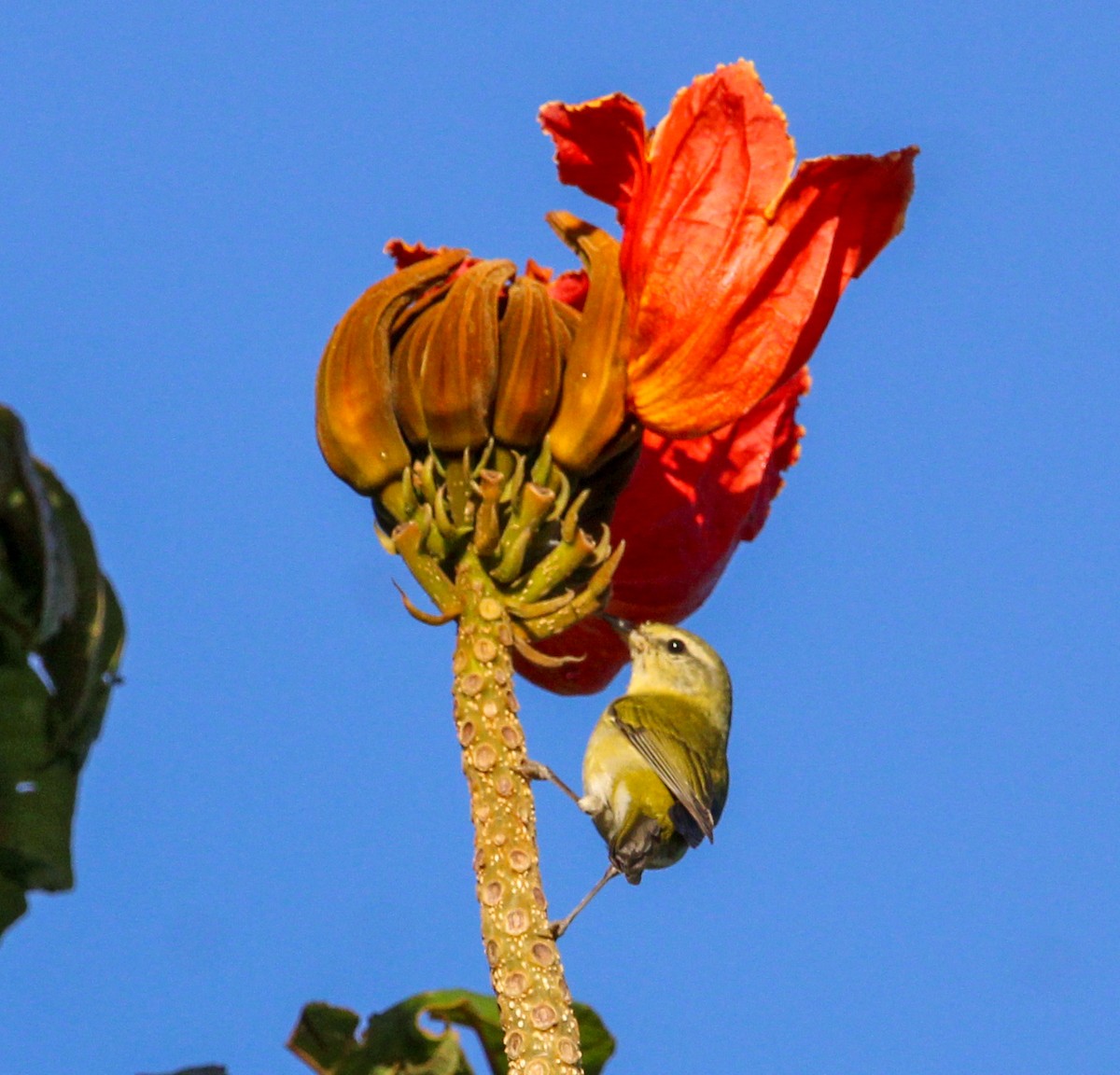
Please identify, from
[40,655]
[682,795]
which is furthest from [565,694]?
[40,655]

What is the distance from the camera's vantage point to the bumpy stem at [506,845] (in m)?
3.01

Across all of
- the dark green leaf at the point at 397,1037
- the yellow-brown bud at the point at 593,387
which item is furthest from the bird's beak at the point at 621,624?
the dark green leaf at the point at 397,1037

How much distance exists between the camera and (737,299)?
363 cm

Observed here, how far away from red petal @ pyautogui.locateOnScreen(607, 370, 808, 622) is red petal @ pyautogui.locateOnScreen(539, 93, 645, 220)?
0.54 m

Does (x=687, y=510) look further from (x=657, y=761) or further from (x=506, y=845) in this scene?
(x=657, y=761)

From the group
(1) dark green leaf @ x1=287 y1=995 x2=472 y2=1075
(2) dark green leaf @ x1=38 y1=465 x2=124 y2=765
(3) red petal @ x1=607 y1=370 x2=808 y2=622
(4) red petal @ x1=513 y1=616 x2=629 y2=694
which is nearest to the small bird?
(4) red petal @ x1=513 y1=616 x2=629 y2=694

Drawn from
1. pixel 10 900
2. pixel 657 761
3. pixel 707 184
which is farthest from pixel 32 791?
pixel 657 761

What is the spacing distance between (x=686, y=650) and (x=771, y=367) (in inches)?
95.9

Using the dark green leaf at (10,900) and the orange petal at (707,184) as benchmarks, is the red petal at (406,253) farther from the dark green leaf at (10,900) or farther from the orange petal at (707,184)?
the dark green leaf at (10,900)

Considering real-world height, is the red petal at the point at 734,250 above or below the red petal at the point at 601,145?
below

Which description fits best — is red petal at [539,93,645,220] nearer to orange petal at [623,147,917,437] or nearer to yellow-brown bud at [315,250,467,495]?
orange petal at [623,147,917,437]

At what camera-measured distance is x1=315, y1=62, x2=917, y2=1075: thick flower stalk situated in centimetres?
355

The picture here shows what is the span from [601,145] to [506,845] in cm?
156

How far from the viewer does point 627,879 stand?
17.5ft
